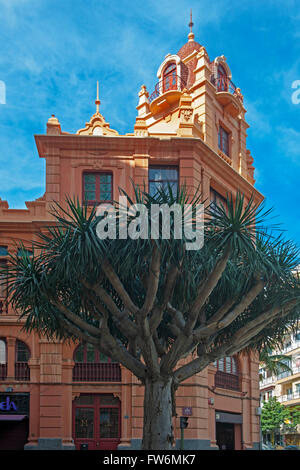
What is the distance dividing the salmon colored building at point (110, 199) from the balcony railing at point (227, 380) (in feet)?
0.18

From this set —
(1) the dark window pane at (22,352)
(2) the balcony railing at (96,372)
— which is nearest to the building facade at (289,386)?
(2) the balcony railing at (96,372)

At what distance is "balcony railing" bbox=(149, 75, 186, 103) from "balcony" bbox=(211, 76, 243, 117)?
1890mm

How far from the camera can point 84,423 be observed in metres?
28.0

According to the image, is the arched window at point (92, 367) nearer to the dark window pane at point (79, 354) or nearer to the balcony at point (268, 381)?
the dark window pane at point (79, 354)

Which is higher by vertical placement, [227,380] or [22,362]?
[22,362]

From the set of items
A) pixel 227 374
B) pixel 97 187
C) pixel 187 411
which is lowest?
pixel 187 411

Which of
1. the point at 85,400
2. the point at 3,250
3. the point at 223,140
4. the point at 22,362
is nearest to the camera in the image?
the point at 85,400

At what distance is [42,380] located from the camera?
2781 cm

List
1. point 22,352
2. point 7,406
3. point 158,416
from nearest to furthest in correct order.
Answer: point 158,416 < point 7,406 < point 22,352

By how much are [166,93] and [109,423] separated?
60.1 ft

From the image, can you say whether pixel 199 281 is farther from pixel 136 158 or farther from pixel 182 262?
pixel 136 158

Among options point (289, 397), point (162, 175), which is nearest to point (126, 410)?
point (162, 175)

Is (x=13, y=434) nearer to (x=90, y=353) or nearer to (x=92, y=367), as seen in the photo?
(x=92, y=367)

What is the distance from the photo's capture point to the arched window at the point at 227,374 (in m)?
31.0
